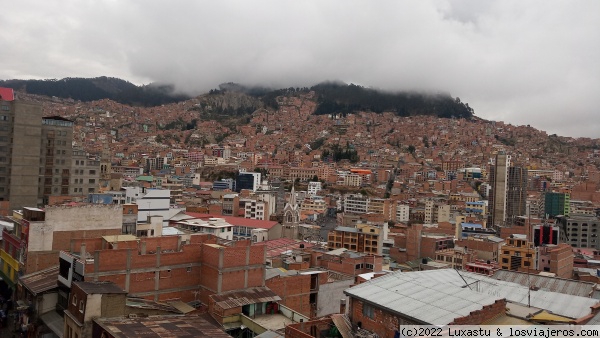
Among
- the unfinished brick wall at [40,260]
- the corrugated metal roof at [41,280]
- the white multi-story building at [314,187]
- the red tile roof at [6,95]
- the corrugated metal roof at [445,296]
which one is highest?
the red tile roof at [6,95]

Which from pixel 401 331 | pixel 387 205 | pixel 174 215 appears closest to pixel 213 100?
pixel 387 205

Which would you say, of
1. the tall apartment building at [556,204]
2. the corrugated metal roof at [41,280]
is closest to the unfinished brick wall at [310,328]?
the corrugated metal roof at [41,280]

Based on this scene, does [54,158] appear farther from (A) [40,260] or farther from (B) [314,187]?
(B) [314,187]

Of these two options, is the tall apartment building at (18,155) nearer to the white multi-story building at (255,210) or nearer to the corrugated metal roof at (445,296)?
the white multi-story building at (255,210)

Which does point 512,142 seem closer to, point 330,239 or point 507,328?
point 330,239

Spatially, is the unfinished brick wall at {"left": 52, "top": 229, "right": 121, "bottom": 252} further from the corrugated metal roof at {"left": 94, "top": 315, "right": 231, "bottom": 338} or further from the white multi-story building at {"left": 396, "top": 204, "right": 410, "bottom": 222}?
the white multi-story building at {"left": 396, "top": 204, "right": 410, "bottom": 222}

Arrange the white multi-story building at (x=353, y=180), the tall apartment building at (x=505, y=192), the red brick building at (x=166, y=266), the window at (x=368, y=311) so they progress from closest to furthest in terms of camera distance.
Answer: the window at (x=368, y=311) → the red brick building at (x=166, y=266) → the tall apartment building at (x=505, y=192) → the white multi-story building at (x=353, y=180)
